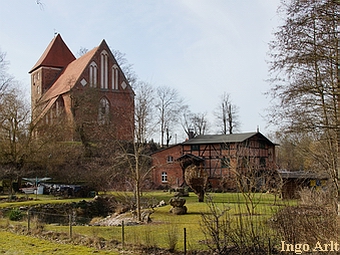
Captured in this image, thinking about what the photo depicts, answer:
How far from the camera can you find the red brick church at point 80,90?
3922 cm

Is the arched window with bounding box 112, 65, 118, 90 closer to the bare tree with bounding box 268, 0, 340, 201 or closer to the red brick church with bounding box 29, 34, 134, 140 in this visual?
the red brick church with bounding box 29, 34, 134, 140

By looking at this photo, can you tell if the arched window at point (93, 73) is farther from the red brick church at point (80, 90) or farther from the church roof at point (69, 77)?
the church roof at point (69, 77)

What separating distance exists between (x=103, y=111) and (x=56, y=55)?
51.8 feet

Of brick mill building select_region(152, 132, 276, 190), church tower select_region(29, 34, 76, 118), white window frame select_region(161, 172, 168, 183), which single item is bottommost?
white window frame select_region(161, 172, 168, 183)

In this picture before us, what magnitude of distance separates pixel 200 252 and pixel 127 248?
6.45 feet

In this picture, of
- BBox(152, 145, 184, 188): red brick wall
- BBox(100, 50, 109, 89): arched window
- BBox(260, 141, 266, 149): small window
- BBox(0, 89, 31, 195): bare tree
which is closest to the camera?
BBox(0, 89, 31, 195): bare tree

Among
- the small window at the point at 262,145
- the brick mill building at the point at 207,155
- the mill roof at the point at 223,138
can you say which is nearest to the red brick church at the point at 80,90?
the brick mill building at the point at 207,155

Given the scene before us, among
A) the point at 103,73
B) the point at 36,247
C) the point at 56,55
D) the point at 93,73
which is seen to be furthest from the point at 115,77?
the point at 36,247

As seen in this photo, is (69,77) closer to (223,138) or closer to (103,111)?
(103,111)

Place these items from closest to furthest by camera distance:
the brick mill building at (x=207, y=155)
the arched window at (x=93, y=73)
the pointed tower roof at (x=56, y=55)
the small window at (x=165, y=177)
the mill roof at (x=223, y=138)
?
the brick mill building at (x=207, y=155) < the mill roof at (x=223, y=138) < the small window at (x=165, y=177) < the arched window at (x=93, y=73) < the pointed tower roof at (x=56, y=55)

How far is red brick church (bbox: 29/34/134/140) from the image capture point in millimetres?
39219

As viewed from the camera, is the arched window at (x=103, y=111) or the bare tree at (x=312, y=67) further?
the arched window at (x=103, y=111)

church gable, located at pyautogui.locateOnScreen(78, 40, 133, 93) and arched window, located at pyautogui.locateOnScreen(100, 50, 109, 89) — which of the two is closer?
church gable, located at pyautogui.locateOnScreen(78, 40, 133, 93)

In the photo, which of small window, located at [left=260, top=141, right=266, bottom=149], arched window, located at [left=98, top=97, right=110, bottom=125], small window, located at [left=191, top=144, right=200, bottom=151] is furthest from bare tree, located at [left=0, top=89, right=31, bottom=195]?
small window, located at [left=260, top=141, right=266, bottom=149]
